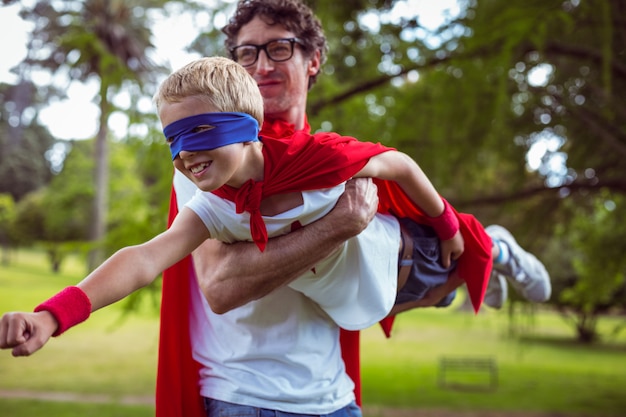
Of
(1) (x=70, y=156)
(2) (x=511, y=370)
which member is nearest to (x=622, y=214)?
(2) (x=511, y=370)

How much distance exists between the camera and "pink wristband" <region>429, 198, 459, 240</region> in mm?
2049

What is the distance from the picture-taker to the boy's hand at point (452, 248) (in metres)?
2.10

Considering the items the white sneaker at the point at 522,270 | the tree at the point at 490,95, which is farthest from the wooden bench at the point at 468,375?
the white sneaker at the point at 522,270

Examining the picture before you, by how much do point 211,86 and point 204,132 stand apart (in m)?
0.10

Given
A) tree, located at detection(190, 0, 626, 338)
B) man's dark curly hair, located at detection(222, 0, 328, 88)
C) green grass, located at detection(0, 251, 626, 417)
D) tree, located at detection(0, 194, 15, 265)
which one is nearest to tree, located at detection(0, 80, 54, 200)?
tree, located at detection(0, 194, 15, 265)

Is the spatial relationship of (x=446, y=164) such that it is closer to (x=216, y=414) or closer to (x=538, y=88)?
(x=538, y=88)

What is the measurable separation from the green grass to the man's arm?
15.9 feet

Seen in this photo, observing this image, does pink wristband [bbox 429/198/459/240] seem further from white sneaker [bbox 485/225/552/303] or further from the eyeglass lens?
the eyeglass lens

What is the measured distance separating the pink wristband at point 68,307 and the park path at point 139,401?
9.17 meters

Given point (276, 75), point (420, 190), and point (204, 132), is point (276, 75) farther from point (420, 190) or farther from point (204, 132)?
point (204, 132)

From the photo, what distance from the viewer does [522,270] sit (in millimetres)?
2533

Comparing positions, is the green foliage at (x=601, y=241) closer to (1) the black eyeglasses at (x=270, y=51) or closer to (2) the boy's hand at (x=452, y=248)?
(2) the boy's hand at (x=452, y=248)

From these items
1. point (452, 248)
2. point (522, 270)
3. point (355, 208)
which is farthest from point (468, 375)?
point (355, 208)

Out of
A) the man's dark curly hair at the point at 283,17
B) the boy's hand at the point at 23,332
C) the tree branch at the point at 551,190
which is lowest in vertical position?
the boy's hand at the point at 23,332
